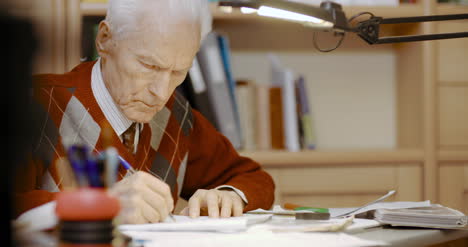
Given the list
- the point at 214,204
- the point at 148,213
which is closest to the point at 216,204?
the point at 214,204

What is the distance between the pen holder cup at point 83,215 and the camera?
53 centimetres

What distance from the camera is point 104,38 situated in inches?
51.2

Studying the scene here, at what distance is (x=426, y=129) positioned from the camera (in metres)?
2.26

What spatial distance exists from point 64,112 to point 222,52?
94 centimetres

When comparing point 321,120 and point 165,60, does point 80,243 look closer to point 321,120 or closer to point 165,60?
point 165,60

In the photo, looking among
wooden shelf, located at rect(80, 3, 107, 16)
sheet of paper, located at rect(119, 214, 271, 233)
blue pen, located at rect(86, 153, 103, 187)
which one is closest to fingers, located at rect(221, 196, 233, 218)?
sheet of paper, located at rect(119, 214, 271, 233)

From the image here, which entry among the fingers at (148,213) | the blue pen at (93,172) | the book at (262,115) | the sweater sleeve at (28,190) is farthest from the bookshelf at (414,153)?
the blue pen at (93,172)

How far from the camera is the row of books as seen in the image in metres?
2.11

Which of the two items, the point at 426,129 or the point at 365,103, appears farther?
the point at 365,103

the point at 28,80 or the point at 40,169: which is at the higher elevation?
the point at 28,80

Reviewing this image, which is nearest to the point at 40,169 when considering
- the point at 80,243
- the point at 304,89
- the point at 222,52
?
the point at 80,243

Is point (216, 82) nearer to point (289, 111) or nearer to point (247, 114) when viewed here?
point (247, 114)

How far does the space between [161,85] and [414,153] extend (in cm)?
130

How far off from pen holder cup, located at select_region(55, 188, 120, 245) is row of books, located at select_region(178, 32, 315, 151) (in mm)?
1556
